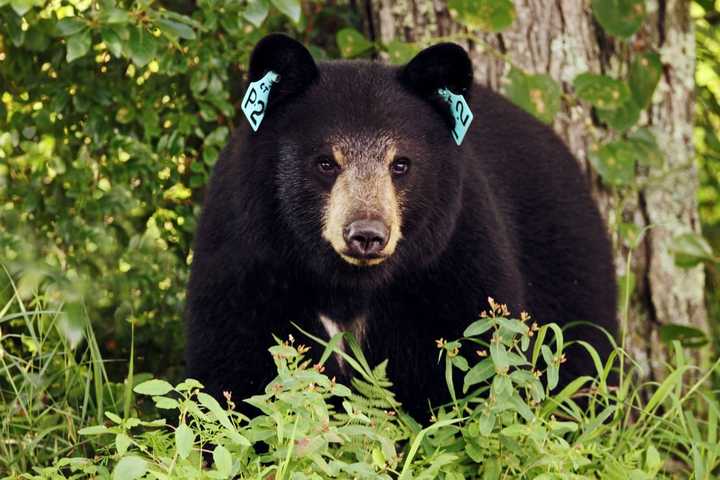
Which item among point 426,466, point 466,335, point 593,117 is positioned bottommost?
point 426,466

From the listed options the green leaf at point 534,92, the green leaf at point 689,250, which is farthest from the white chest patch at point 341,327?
the green leaf at point 689,250

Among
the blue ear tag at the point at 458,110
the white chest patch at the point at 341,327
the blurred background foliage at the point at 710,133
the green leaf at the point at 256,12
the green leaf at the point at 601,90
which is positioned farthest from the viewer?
the blurred background foliage at the point at 710,133

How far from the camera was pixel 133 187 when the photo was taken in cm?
560

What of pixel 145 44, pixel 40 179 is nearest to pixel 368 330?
pixel 145 44

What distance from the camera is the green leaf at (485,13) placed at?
17.5 feet

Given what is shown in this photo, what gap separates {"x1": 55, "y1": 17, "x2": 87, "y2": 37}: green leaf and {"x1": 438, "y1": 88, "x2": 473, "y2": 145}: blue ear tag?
1.29m

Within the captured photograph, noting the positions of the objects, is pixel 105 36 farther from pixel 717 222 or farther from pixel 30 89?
pixel 717 222

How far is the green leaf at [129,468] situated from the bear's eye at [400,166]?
4.86 ft

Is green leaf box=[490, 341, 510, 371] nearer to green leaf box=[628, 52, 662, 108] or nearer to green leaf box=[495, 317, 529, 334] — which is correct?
green leaf box=[495, 317, 529, 334]

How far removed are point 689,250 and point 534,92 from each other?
3.40 ft

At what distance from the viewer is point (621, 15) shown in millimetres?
5453

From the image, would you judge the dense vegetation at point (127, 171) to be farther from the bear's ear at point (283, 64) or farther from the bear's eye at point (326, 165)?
the bear's eye at point (326, 165)

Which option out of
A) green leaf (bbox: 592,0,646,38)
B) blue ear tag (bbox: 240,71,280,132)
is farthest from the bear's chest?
green leaf (bbox: 592,0,646,38)

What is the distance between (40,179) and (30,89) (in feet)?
1.22
